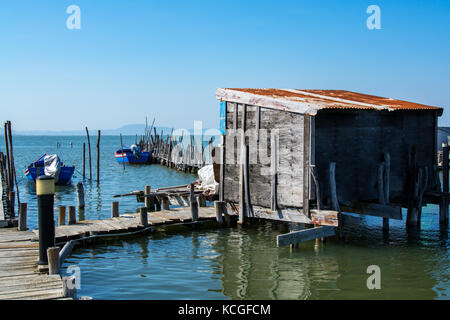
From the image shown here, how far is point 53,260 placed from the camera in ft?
30.1

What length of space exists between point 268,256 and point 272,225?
3.83m

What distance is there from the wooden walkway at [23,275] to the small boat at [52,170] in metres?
19.4

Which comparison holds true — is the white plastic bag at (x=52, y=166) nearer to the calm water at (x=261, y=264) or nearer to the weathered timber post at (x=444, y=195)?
the calm water at (x=261, y=264)

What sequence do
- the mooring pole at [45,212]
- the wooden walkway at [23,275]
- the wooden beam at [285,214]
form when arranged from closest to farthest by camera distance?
the wooden walkway at [23,275], the mooring pole at [45,212], the wooden beam at [285,214]

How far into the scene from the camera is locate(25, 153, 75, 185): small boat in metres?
31.1

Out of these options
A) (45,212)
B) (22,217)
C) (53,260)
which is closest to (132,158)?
A: (22,217)

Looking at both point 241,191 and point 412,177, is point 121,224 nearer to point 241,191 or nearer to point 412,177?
point 241,191

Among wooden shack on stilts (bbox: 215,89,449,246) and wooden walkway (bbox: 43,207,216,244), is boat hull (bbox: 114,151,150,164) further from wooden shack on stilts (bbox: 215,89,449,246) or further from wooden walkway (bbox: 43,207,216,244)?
wooden shack on stilts (bbox: 215,89,449,246)

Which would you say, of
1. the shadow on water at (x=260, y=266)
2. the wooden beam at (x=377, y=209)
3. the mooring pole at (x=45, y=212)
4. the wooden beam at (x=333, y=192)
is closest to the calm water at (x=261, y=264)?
the shadow on water at (x=260, y=266)

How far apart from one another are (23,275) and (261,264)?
5.51 metres

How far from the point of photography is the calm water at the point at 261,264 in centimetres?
1009

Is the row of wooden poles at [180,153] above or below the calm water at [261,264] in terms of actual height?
above
